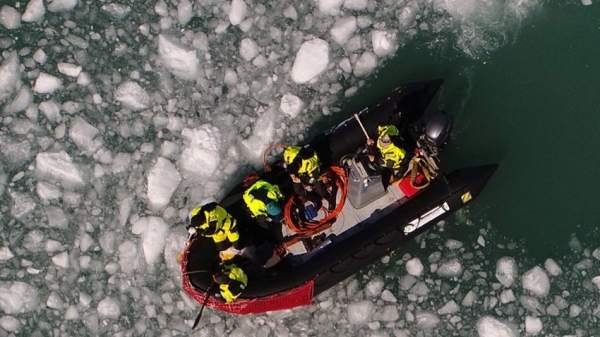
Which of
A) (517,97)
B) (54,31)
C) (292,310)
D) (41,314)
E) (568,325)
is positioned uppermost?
(517,97)

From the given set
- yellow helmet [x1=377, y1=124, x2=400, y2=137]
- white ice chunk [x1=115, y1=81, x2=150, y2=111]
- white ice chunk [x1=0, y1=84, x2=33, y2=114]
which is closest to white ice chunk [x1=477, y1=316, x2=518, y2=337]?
yellow helmet [x1=377, y1=124, x2=400, y2=137]

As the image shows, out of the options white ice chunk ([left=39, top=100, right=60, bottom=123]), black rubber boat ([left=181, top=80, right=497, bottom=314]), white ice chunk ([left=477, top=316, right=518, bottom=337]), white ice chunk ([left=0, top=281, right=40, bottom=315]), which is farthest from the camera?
white ice chunk ([left=39, top=100, right=60, bottom=123])

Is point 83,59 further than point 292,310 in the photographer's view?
Yes

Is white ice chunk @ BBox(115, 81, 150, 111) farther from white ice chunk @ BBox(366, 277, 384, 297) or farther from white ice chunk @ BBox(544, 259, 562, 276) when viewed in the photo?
white ice chunk @ BBox(544, 259, 562, 276)

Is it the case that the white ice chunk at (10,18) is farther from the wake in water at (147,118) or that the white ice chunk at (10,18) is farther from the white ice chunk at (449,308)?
the white ice chunk at (449,308)

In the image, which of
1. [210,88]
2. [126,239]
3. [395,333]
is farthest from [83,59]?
[395,333]

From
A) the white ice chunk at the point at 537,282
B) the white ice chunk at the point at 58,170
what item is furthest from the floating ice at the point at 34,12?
the white ice chunk at the point at 537,282

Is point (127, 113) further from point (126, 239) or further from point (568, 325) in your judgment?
point (568, 325)
